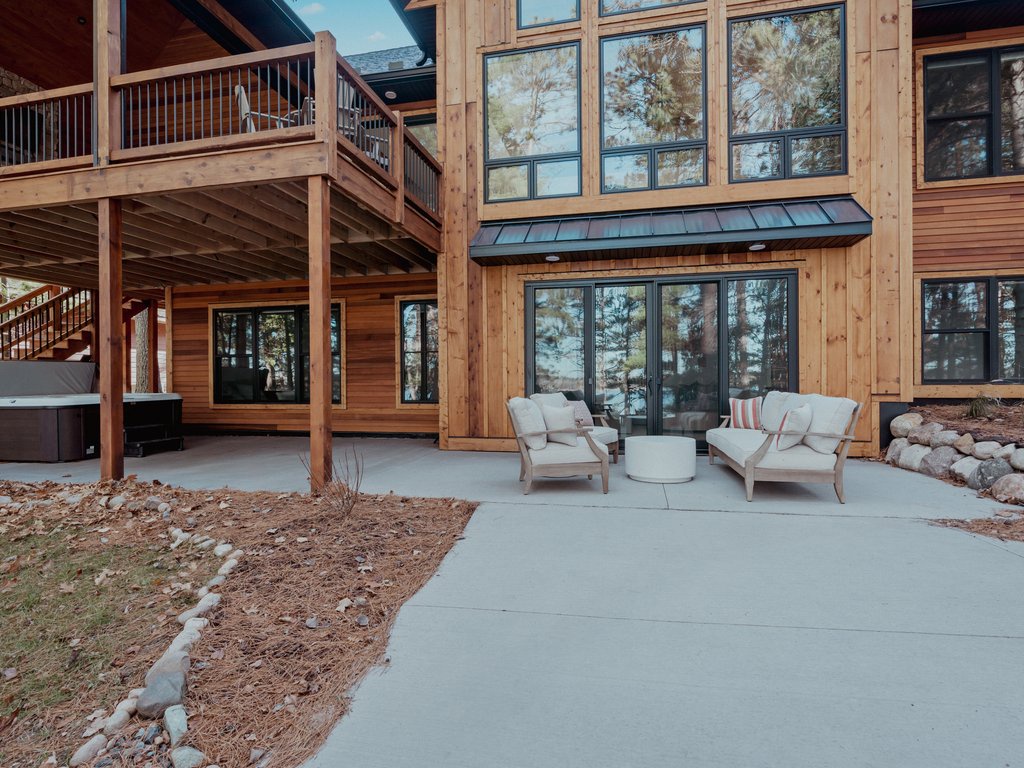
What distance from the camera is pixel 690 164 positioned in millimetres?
6633

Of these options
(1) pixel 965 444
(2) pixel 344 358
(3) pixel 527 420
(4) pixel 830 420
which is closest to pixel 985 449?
(1) pixel 965 444

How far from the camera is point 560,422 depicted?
4.95 meters

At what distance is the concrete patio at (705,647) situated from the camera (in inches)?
63.5

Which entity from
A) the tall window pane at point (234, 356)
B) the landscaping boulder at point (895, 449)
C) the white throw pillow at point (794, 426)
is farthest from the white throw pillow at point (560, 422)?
the tall window pane at point (234, 356)

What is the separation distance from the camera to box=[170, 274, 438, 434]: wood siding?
351 inches

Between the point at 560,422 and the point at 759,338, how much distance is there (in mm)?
3294

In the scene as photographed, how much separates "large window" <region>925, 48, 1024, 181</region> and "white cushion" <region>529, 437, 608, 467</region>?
6.79m

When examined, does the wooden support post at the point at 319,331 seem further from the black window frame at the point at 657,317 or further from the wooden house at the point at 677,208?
the black window frame at the point at 657,317

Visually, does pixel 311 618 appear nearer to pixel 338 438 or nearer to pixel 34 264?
pixel 338 438

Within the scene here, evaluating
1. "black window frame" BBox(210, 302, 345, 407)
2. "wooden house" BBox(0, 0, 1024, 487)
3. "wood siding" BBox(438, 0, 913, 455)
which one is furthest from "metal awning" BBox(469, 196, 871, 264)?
"black window frame" BBox(210, 302, 345, 407)

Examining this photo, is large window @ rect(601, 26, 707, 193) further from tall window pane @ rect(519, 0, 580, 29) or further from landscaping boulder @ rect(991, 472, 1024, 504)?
landscaping boulder @ rect(991, 472, 1024, 504)

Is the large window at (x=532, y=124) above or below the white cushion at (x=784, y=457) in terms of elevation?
above

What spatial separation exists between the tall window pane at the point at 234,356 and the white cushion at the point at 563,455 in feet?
23.0

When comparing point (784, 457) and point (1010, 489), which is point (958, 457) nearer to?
point (1010, 489)
